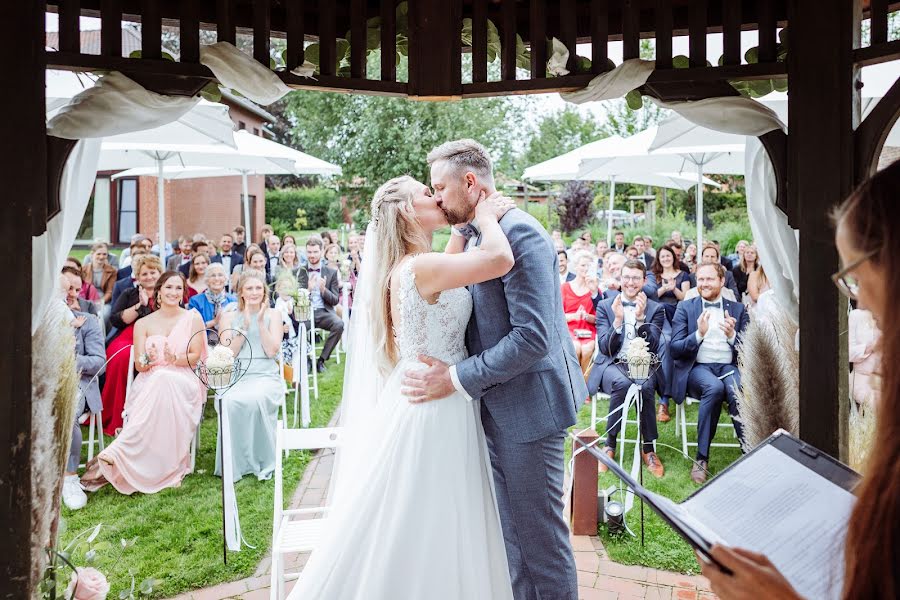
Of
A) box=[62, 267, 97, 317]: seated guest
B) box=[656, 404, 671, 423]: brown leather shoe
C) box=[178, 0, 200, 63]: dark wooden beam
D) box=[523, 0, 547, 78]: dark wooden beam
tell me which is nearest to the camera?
box=[178, 0, 200, 63]: dark wooden beam

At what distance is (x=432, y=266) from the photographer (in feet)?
10.0

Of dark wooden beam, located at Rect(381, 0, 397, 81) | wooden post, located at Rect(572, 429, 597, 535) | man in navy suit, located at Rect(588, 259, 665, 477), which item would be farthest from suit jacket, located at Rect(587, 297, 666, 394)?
dark wooden beam, located at Rect(381, 0, 397, 81)

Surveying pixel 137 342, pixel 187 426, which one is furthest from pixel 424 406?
pixel 137 342

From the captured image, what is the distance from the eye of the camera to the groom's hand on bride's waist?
3111 mm

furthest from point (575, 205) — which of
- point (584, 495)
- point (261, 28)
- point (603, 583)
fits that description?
point (261, 28)

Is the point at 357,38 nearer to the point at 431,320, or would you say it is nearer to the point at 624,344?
the point at 431,320

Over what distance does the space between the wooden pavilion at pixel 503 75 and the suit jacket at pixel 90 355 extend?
10.9 feet

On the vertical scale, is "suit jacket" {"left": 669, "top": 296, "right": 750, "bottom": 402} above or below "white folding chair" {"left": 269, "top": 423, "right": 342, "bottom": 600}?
above

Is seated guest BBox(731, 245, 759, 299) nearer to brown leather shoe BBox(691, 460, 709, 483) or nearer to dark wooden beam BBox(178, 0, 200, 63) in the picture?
brown leather shoe BBox(691, 460, 709, 483)

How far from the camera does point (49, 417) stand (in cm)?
308

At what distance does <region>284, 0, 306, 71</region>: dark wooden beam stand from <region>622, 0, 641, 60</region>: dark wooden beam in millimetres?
1456

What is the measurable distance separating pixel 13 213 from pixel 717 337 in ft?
17.7

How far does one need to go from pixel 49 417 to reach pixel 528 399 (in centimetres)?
195

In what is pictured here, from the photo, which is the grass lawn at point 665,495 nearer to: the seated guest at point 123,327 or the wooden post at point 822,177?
the wooden post at point 822,177
